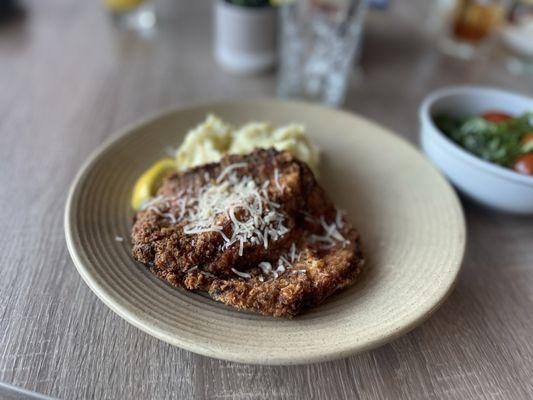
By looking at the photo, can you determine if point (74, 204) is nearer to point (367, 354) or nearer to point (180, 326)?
point (180, 326)

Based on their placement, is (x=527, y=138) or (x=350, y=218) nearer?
(x=350, y=218)

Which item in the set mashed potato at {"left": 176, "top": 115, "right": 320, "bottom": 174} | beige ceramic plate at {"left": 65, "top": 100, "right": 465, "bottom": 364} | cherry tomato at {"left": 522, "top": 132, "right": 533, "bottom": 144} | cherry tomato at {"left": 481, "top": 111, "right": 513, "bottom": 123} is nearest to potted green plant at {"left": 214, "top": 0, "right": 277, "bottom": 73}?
beige ceramic plate at {"left": 65, "top": 100, "right": 465, "bottom": 364}

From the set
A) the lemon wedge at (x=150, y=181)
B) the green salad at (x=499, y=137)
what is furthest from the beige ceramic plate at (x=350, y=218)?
the green salad at (x=499, y=137)

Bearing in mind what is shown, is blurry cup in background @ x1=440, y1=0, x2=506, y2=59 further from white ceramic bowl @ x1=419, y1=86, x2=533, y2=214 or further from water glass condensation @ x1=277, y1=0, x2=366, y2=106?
white ceramic bowl @ x1=419, y1=86, x2=533, y2=214

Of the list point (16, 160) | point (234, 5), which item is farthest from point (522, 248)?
point (16, 160)

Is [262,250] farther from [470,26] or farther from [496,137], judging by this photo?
[470,26]

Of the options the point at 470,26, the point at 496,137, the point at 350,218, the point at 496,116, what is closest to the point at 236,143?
the point at 350,218
